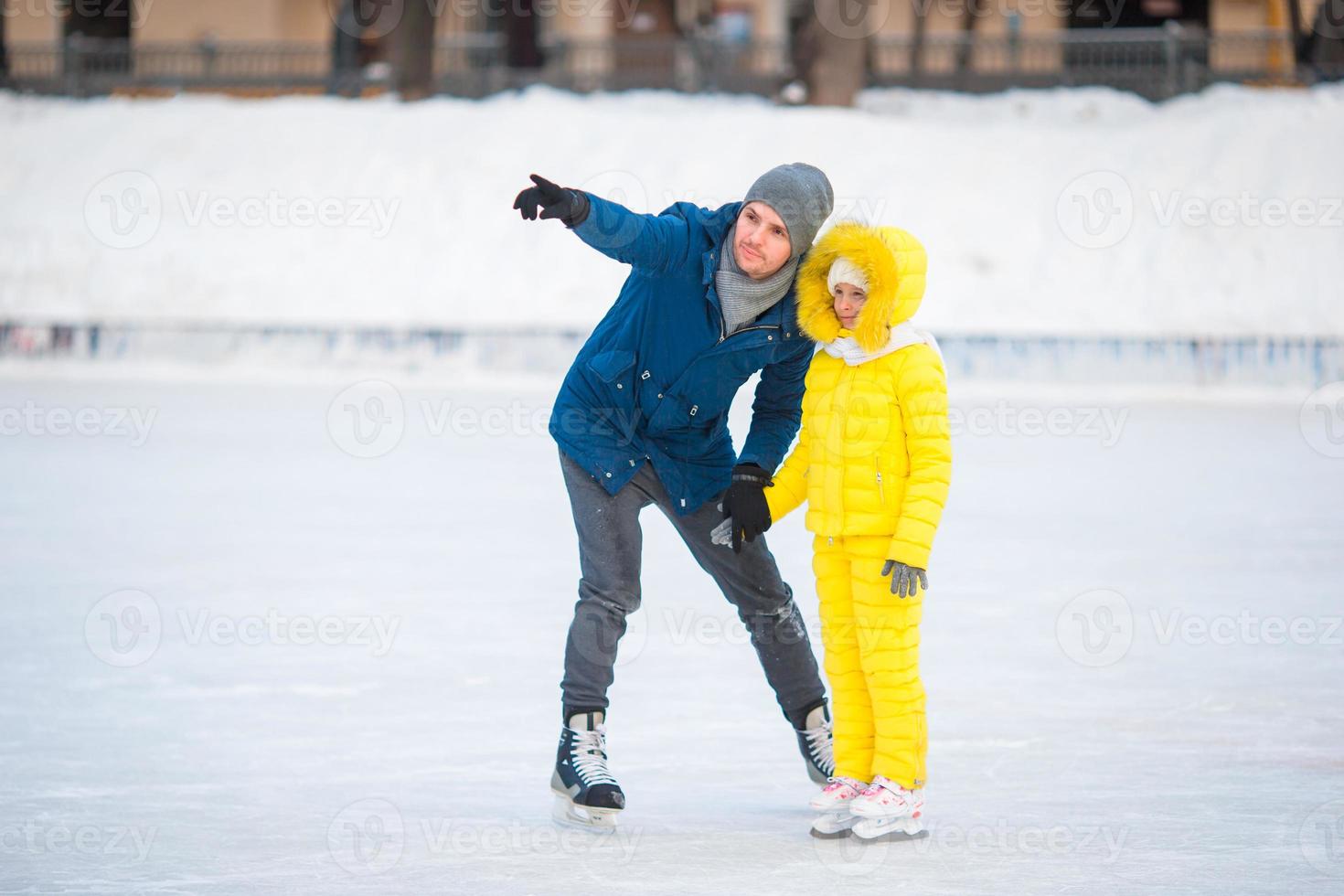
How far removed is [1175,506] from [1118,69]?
471 inches

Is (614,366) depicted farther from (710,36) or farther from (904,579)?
(710,36)

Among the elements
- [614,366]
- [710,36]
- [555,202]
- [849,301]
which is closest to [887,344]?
[849,301]

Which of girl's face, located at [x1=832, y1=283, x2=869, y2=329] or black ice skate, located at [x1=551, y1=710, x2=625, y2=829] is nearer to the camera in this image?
girl's face, located at [x1=832, y1=283, x2=869, y2=329]

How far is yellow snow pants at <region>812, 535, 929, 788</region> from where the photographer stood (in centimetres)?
333

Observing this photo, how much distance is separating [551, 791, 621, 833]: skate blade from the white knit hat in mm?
1143

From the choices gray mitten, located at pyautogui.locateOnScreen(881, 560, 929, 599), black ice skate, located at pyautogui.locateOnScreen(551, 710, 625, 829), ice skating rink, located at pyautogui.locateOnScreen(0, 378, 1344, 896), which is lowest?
ice skating rink, located at pyautogui.locateOnScreen(0, 378, 1344, 896)

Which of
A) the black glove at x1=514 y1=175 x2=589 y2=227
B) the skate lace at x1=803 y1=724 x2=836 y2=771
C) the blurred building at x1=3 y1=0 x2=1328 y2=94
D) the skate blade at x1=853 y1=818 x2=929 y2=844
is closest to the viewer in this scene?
the black glove at x1=514 y1=175 x2=589 y2=227

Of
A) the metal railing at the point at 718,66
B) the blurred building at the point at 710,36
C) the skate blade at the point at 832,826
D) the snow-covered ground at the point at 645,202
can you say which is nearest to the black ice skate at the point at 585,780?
the skate blade at the point at 832,826

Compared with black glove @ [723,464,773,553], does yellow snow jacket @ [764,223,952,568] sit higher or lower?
higher

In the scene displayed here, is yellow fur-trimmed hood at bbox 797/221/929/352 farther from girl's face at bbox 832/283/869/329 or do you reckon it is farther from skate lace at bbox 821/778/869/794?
skate lace at bbox 821/778/869/794

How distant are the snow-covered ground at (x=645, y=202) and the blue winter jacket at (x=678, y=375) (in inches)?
460


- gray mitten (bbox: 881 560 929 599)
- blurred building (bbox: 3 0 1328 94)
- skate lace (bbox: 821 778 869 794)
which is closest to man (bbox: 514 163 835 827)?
skate lace (bbox: 821 778 869 794)

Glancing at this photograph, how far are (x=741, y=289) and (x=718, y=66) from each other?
54.3ft

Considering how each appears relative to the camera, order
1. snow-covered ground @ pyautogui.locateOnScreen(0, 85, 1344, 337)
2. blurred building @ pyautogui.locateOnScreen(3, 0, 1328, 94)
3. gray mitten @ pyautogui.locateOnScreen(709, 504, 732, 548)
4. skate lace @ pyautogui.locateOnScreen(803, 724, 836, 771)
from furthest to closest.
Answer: blurred building @ pyautogui.locateOnScreen(3, 0, 1328, 94) < snow-covered ground @ pyautogui.locateOnScreen(0, 85, 1344, 337) < skate lace @ pyautogui.locateOnScreen(803, 724, 836, 771) < gray mitten @ pyautogui.locateOnScreen(709, 504, 732, 548)
